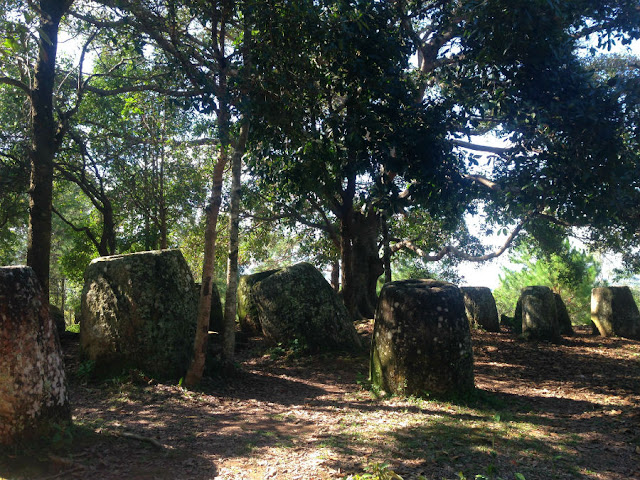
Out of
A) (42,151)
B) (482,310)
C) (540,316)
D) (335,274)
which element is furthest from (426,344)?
(335,274)

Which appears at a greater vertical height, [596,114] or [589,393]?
[596,114]

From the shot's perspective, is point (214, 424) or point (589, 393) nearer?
point (214, 424)

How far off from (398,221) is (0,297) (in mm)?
16395

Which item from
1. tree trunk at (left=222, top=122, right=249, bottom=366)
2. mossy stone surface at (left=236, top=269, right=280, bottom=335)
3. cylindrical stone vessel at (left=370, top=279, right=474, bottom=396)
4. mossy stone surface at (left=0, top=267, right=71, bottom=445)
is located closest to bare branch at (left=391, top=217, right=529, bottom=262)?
mossy stone surface at (left=236, top=269, right=280, bottom=335)

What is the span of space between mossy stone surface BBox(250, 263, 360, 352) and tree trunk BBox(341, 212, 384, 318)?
3259 millimetres

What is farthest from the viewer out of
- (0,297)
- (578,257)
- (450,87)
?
(578,257)

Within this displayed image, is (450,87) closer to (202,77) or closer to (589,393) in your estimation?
(202,77)

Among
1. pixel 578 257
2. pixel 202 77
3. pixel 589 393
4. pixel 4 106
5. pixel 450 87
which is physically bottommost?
pixel 589 393

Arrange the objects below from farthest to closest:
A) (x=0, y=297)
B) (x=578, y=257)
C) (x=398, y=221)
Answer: (x=578, y=257), (x=398, y=221), (x=0, y=297)

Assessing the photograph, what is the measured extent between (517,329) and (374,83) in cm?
990

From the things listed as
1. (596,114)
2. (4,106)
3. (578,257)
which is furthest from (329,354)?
(578,257)

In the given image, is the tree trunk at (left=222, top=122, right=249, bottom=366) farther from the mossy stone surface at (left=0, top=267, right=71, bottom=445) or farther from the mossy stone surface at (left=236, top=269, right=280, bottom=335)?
the mossy stone surface at (left=236, top=269, right=280, bottom=335)

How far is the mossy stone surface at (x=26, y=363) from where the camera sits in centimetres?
423

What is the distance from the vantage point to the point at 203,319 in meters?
7.61
